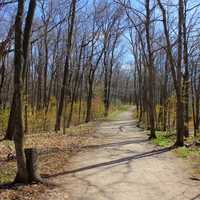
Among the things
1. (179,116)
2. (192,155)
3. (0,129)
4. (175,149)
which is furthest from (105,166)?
(0,129)

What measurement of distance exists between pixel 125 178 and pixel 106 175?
0.55 metres

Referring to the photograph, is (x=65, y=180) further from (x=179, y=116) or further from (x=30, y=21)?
(x=179, y=116)

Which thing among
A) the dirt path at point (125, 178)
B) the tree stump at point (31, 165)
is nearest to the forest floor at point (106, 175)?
the dirt path at point (125, 178)

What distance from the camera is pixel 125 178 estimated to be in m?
9.79

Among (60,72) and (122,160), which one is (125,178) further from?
(60,72)

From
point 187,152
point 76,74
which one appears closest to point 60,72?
point 76,74

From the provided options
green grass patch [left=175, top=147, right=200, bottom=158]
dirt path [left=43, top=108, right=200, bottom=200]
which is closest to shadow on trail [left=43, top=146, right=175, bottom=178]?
dirt path [left=43, top=108, right=200, bottom=200]

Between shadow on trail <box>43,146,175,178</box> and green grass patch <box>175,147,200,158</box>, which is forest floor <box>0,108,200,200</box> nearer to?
shadow on trail <box>43,146,175,178</box>

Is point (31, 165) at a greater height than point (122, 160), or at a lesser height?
greater

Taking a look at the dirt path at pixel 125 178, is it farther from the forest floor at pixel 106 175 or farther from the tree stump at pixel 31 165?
the tree stump at pixel 31 165

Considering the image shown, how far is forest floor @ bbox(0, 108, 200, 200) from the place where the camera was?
25.8ft

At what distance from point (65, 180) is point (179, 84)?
30.8ft

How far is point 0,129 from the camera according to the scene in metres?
27.3

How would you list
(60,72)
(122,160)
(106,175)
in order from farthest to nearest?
(60,72)
(122,160)
(106,175)
